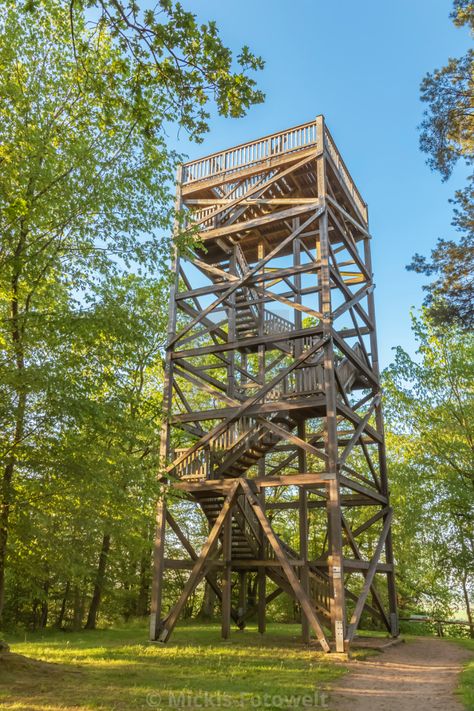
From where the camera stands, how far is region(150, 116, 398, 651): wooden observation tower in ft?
45.0

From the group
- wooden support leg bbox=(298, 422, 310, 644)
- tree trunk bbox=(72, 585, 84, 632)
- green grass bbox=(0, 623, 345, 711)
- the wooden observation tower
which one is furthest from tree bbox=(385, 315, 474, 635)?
tree trunk bbox=(72, 585, 84, 632)

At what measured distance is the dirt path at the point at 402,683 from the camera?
7.78 m

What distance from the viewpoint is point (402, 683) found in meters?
9.52

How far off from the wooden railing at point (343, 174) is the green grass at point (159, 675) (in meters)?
13.2

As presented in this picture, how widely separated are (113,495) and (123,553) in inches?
499

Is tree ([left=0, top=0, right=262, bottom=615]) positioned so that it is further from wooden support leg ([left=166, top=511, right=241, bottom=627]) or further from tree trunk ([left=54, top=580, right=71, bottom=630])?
tree trunk ([left=54, top=580, right=71, bottom=630])

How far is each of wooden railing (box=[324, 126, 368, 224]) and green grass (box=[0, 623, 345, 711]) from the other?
13.2 meters

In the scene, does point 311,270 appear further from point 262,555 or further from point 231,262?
point 262,555

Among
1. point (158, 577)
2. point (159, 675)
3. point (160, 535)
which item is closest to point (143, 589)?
point (158, 577)

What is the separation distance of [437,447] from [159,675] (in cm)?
1397

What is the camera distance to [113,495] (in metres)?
10.7

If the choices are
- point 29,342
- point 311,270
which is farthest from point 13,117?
point 311,270

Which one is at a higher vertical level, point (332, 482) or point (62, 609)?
point (332, 482)

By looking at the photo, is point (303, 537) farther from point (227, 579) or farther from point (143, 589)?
point (143, 589)
